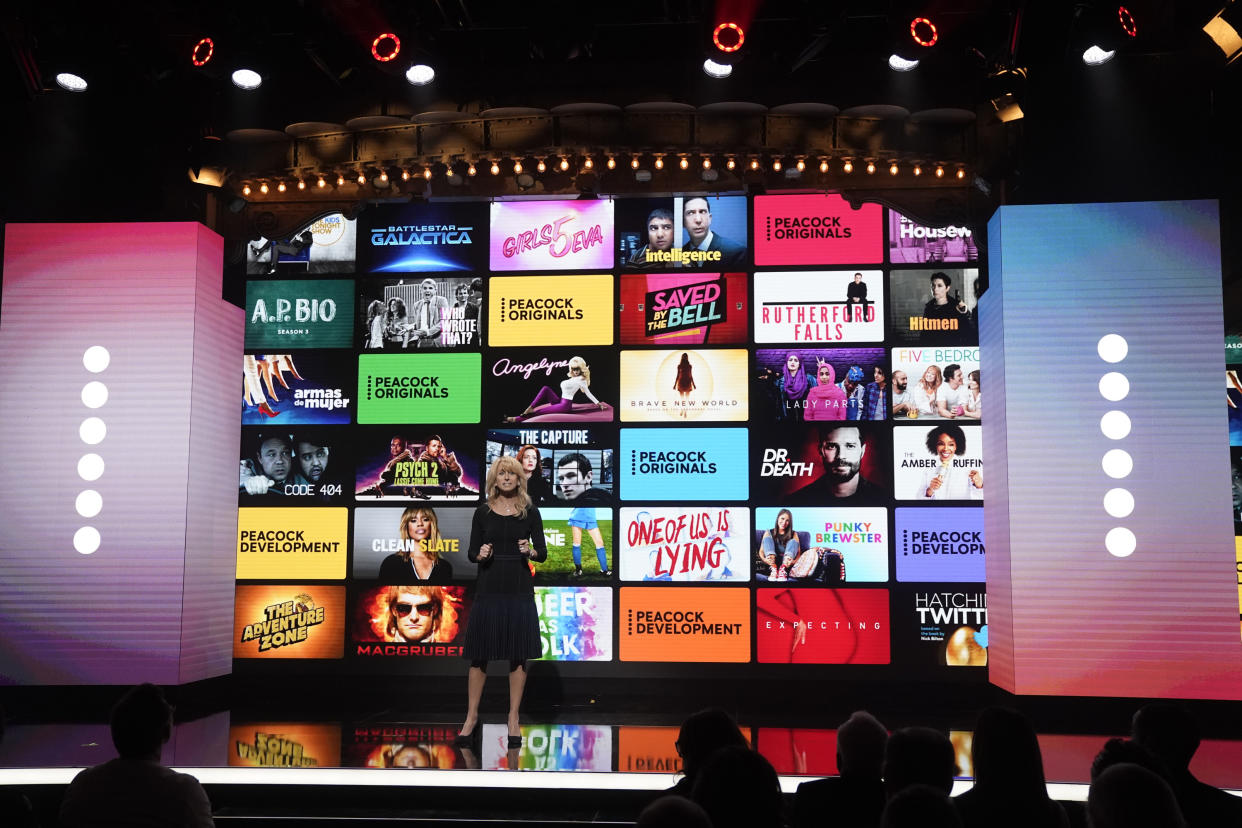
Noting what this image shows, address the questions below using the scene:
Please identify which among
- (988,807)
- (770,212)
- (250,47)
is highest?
(250,47)

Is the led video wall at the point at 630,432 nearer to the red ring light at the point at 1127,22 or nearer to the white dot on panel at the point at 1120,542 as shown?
the white dot on panel at the point at 1120,542

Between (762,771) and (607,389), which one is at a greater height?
(607,389)

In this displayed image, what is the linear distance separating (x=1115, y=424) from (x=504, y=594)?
4.12 metres

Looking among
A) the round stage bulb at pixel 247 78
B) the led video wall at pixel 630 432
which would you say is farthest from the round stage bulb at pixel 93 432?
the round stage bulb at pixel 247 78

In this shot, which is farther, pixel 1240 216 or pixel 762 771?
pixel 1240 216

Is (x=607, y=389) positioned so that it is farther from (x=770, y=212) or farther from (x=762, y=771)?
(x=762, y=771)

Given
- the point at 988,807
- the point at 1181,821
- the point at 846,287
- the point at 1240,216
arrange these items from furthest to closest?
the point at 846,287
the point at 1240,216
the point at 988,807
the point at 1181,821

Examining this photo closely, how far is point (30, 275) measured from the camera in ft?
23.6

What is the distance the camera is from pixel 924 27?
19.1 ft

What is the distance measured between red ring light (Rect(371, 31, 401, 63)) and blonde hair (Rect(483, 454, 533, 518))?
2.59 m

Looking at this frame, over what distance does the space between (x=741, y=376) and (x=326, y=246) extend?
11.8 ft

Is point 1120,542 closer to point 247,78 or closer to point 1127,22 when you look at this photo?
point 1127,22

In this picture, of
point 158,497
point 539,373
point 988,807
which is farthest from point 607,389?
point 988,807

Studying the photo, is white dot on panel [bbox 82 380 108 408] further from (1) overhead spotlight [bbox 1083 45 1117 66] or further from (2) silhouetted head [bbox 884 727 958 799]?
(1) overhead spotlight [bbox 1083 45 1117 66]
